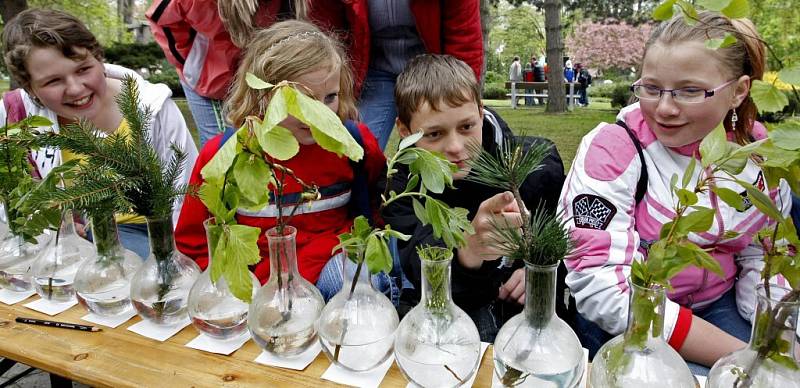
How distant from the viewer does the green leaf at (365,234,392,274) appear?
924 mm

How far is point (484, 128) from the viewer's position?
1.94 m

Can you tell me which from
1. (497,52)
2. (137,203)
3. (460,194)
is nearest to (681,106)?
(460,194)

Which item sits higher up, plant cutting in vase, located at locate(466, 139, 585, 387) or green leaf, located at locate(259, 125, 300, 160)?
green leaf, located at locate(259, 125, 300, 160)

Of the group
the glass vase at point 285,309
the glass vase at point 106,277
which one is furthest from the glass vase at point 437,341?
the glass vase at point 106,277

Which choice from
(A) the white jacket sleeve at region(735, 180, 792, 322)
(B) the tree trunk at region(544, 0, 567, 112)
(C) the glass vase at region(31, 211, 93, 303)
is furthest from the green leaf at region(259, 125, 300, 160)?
(B) the tree trunk at region(544, 0, 567, 112)

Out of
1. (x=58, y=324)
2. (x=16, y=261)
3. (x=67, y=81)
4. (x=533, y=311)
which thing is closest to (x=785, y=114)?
(x=533, y=311)

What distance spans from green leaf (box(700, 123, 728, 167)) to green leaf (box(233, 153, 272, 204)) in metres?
0.62

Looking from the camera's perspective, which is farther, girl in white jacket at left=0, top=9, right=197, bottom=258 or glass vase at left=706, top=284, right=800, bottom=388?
girl in white jacket at left=0, top=9, right=197, bottom=258

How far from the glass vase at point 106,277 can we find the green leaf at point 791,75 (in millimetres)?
1213

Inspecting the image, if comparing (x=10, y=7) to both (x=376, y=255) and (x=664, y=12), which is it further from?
(x=664, y=12)

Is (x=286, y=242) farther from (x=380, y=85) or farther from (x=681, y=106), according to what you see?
(x=380, y=85)

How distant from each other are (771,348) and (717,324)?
89 cm

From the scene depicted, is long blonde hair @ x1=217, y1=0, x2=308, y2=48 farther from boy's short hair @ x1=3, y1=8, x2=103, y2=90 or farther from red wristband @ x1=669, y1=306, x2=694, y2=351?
red wristband @ x1=669, y1=306, x2=694, y2=351

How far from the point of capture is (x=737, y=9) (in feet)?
2.28
